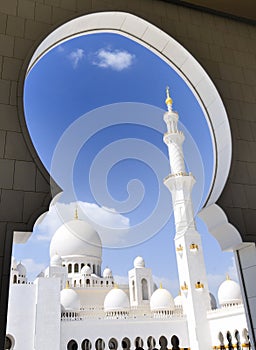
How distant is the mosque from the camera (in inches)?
272

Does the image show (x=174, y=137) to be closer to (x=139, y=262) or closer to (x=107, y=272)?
(x=139, y=262)

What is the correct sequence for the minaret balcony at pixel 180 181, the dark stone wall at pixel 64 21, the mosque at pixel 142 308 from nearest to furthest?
the dark stone wall at pixel 64 21
the mosque at pixel 142 308
the minaret balcony at pixel 180 181

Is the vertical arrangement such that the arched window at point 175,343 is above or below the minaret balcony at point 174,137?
below

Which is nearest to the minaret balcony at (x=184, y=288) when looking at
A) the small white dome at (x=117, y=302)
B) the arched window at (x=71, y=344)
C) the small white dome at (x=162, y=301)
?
the small white dome at (x=162, y=301)

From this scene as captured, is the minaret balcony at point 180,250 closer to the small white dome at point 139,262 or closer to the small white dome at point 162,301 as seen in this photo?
the small white dome at point 162,301

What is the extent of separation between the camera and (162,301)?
8945 millimetres

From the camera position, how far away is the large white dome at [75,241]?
11.8m

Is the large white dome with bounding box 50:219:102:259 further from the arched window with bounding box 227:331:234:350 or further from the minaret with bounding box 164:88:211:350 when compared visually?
the arched window with bounding box 227:331:234:350

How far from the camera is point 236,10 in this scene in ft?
5.58

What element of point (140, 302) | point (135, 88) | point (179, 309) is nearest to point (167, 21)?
point (135, 88)

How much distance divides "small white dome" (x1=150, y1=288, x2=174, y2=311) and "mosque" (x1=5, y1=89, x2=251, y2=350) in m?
0.03

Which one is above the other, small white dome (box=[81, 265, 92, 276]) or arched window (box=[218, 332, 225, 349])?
→ small white dome (box=[81, 265, 92, 276])

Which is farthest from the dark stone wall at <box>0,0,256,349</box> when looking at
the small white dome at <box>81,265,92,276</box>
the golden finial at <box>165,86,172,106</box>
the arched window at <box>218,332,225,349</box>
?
the small white dome at <box>81,265,92,276</box>

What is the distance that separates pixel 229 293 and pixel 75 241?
588cm
